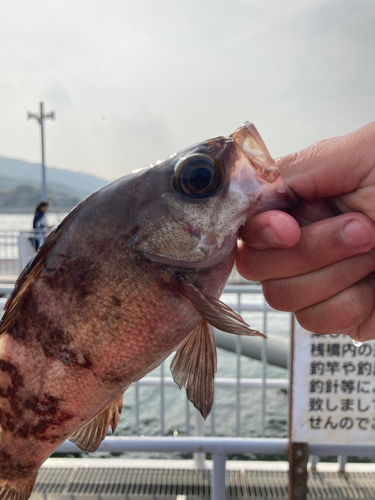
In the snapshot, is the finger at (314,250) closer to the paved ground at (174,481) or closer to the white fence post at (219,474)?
the white fence post at (219,474)

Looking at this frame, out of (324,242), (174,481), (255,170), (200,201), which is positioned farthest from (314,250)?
(174,481)

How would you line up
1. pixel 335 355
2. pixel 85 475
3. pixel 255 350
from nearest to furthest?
1. pixel 335 355
2. pixel 85 475
3. pixel 255 350

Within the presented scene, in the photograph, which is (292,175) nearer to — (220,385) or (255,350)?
(220,385)

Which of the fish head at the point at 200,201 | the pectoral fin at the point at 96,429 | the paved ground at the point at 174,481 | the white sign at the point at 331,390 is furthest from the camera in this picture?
the paved ground at the point at 174,481

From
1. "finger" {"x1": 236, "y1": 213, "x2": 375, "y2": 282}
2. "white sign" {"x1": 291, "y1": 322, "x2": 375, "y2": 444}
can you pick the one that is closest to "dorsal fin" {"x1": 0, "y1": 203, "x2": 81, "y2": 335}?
"finger" {"x1": 236, "y1": 213, "x2": 375, "y2": 282}

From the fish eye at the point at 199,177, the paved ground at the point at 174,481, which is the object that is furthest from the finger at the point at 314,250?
the paved ground at the point at 174,481

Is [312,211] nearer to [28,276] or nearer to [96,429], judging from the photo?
[28,276]

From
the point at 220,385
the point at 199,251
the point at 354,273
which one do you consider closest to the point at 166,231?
the point at 199,251
